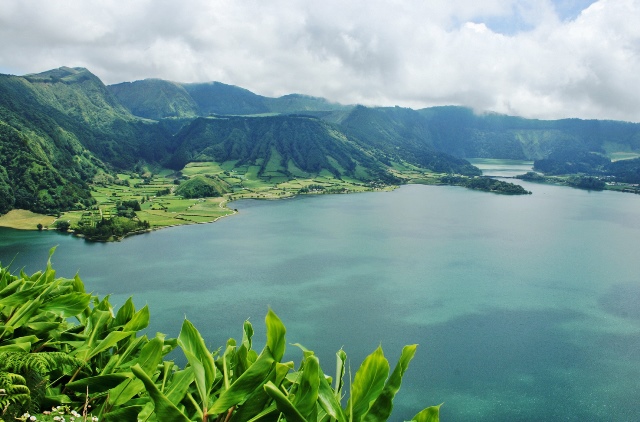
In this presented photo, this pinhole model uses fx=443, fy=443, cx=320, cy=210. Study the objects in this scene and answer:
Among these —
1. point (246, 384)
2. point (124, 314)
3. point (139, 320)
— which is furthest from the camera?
point (124, 314)

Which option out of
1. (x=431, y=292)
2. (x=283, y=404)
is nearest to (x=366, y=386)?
(x=283, y=404)

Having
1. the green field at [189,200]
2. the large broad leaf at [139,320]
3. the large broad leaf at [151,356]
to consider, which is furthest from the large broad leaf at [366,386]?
the green field at [189,200]

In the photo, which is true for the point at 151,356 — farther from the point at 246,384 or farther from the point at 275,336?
the point at 275,336

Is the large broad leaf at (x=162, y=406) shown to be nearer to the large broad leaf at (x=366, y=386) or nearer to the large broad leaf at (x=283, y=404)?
the large broad leaf at (x=283, y=404)

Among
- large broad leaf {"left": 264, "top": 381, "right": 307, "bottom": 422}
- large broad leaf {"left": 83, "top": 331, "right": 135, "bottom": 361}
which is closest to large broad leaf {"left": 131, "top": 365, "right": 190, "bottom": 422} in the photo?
large broad leaf {"left": 264, "top": 381, "right": 307, "bottom": 422}

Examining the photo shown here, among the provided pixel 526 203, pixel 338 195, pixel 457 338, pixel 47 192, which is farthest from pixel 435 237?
pixel 47 192

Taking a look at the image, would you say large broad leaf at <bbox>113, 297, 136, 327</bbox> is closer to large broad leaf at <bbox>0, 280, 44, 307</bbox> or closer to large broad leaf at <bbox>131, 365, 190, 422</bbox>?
large broad leaf at <bbox>0, 280, 44, 307</bbox>
